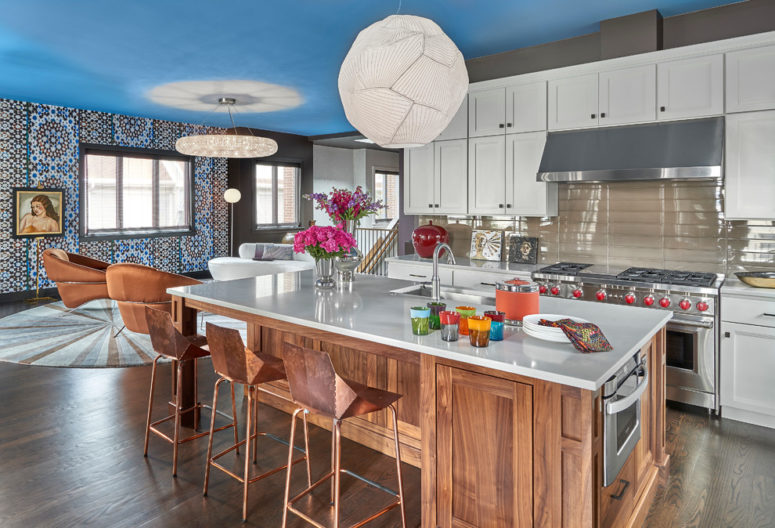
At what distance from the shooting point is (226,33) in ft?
14.8

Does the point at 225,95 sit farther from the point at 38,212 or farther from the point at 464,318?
the point at 464,318

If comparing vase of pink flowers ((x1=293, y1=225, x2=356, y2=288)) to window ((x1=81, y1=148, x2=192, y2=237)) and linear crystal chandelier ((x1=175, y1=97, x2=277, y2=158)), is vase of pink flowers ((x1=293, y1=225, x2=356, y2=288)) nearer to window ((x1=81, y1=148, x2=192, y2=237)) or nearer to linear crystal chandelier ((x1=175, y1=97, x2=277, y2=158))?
linear crystal chandelier ((x1=175, y1=97, x2=277, y2=158))

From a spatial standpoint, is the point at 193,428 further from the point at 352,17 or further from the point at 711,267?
the point at 711,267

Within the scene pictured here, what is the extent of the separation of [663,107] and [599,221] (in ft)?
A: 3.43

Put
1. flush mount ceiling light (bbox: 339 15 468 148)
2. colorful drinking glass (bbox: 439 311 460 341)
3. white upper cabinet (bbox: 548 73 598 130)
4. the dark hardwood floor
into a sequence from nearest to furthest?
colorful drinking glass (bbox: 439 311 460 341) → flush mount ceiling light (bbox: 339 15 468 148) → the dark hardwood floor → white upper cabinet (bbox: 548 73 598 130)

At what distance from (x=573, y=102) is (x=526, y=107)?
0.42 m

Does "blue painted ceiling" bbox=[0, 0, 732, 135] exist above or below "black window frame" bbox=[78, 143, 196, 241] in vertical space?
above

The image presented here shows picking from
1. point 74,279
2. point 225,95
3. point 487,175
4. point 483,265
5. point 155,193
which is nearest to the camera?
point 483,265

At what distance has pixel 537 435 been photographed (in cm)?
180

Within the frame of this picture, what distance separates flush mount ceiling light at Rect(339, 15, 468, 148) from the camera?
2109 millimetres

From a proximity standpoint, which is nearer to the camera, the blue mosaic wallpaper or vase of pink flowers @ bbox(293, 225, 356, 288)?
vase of pink flowers @ bbox(293, 225, 356, 288)

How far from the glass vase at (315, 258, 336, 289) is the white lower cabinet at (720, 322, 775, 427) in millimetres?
2595

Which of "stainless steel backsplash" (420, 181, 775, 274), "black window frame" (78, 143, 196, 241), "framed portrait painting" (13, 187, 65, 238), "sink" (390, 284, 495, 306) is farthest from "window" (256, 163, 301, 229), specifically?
"sink" (390, 284, 495, 306)

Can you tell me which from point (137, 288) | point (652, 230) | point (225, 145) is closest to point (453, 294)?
point (652, 230)
